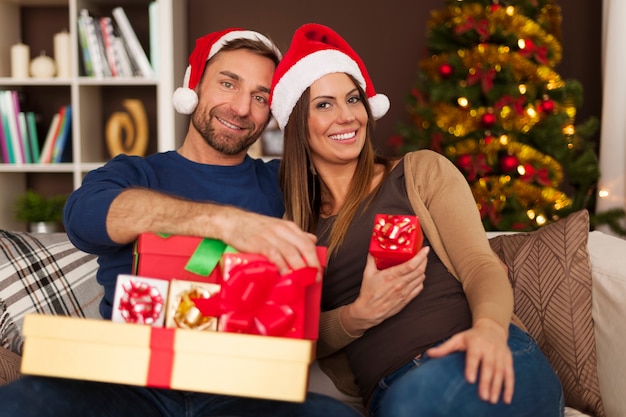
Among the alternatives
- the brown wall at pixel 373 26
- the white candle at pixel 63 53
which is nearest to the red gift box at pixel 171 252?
the white candle at pixel 63 53

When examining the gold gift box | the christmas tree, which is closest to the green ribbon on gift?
the gold gift box

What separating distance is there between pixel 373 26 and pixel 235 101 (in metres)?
2.14

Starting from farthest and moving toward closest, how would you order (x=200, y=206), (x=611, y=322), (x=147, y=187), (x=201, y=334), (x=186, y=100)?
(x=186, y=100), (x=147, y=187), (x=611, y=322), (x=200, y=206), (x=201, y=334)

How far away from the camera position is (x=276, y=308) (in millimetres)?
1116

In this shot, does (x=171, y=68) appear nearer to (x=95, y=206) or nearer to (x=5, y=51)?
(x=5, y=51)

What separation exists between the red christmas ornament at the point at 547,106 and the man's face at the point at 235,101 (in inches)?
62.8

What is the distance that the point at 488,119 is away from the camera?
301cm

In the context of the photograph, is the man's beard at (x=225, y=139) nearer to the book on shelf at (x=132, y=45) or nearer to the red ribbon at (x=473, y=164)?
the red ribbon at (x=473, y=164)

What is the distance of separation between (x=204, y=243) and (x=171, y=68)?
2.30 meters

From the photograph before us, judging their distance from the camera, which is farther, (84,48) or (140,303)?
(84,48)

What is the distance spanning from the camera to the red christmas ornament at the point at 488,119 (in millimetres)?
3006

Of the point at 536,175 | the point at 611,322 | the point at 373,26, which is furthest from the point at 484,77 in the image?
the point at 611,322

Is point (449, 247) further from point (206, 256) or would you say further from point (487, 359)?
point (206, 256)

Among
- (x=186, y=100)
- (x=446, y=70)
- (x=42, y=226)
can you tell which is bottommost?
(x=42, y=226)
